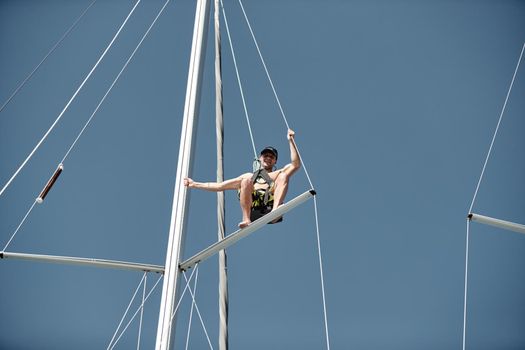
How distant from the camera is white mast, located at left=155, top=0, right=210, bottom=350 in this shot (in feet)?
20.0

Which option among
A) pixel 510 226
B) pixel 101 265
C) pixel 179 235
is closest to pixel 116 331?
pixel 101 265

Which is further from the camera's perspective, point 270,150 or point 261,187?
point 270,150

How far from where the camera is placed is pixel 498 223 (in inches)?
256

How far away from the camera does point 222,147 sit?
857cm

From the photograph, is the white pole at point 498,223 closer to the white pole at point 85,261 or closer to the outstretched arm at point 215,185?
the outstretched arm at point 215,185

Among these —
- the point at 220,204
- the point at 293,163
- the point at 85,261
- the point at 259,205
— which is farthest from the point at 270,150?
the point at 85,261

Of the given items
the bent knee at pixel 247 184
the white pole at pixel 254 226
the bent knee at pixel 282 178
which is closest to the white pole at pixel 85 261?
the white pole at pixel 254 226

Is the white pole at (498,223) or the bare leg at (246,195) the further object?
the bare leg at (246,195)

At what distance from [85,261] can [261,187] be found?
7.00 feet

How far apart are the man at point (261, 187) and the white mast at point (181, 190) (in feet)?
1.14

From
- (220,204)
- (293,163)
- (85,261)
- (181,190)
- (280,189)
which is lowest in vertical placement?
(85,261)

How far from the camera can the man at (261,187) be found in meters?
6.98

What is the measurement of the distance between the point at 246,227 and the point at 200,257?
26.1 inches

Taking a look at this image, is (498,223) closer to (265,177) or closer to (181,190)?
(265,177)
